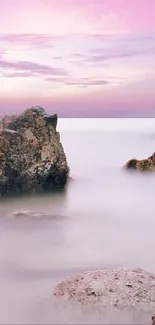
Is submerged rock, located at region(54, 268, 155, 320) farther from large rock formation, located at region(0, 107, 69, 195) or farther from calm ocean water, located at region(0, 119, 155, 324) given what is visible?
large rock formation, located at region(0, 107, 69, 195)

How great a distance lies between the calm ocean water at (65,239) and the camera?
901cm

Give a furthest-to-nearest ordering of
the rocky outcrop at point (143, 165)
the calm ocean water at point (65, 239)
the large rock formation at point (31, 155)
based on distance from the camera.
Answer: the rocky outcrop at point (143, 165)
the large rock formation at point (31, 155)
the calm ocean water at point (65, 239)

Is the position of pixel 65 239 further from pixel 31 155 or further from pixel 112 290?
pixel 31 155

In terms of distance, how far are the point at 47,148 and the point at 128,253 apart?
25.0ft

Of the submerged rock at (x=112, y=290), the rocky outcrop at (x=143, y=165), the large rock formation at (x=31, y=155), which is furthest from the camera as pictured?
the rocky outcrop at (x=143, y=165)

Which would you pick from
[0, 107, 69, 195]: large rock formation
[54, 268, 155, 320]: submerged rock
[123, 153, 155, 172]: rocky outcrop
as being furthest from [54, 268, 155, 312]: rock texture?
[123, 153, 155, 172]: rocky outcrop

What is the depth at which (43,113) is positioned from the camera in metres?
19.8

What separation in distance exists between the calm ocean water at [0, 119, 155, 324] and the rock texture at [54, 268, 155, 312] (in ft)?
1.13

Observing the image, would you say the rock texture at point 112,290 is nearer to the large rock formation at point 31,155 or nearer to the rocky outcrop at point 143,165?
the large rock formation at point 31,155

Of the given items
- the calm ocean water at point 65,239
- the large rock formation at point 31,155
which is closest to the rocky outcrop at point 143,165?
the calm ocean water at point 65,239

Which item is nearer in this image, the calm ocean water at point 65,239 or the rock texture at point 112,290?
the rock texture at point 112,290

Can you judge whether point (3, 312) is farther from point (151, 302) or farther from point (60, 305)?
point (151, 302)

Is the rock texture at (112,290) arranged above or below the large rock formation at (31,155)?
below

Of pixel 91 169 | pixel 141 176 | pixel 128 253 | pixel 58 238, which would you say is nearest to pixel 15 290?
pixel 128 253
